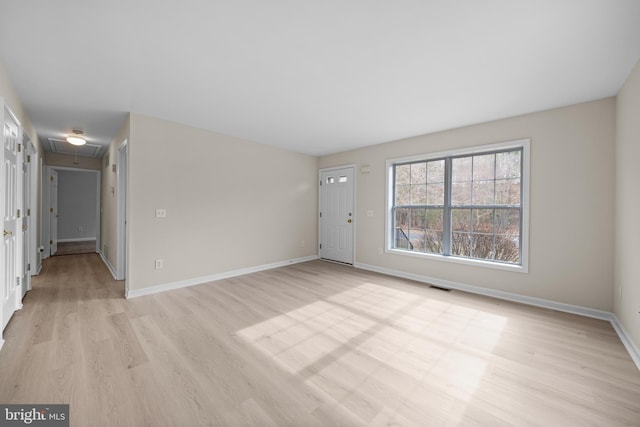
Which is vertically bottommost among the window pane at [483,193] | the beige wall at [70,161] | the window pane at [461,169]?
the window pane at [483,193]

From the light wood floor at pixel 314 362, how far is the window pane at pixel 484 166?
5.81 ft

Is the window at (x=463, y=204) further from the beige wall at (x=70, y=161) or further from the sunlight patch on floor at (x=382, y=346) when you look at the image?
the beige wall at (x=70, y=161)

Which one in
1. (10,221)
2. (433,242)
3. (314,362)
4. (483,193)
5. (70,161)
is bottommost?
(314,362)

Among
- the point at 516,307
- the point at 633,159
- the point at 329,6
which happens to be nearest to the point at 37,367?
the point at 329,6

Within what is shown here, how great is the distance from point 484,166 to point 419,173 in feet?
3.27

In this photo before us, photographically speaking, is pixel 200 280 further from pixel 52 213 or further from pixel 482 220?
pixel 52 213

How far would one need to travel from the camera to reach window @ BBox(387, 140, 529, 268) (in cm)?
354

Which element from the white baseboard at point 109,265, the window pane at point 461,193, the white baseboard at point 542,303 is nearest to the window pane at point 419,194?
the window pane at point 461,193

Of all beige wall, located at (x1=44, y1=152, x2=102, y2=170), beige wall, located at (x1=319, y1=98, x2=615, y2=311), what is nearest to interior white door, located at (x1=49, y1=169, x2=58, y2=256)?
beige wall, located at (x1=44, y1=152, x2=102, y2=170)

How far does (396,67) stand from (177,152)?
325 cm

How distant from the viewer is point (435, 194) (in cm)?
431

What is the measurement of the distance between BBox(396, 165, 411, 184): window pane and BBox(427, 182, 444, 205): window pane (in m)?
0.43

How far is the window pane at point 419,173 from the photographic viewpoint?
4.46 meters

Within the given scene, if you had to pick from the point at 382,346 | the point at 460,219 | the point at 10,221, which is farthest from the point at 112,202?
the point at 460,219
